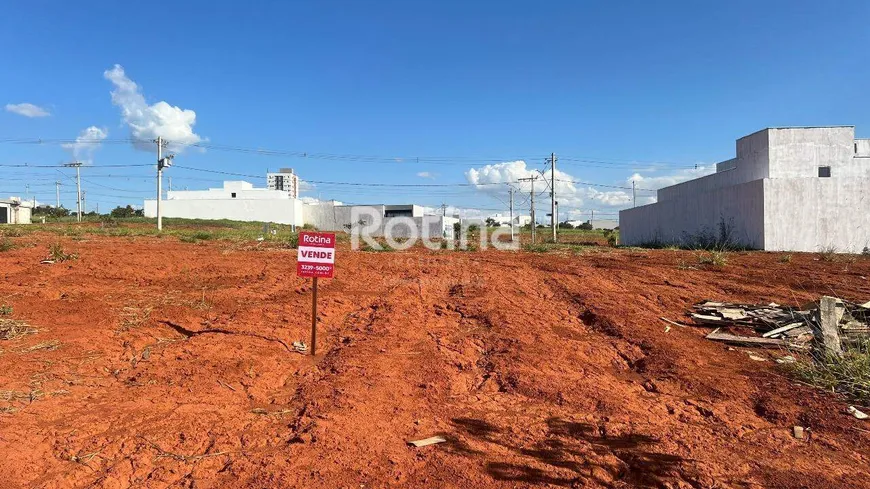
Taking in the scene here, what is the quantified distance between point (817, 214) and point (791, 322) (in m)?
18.2

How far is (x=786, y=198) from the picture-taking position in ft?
69.6

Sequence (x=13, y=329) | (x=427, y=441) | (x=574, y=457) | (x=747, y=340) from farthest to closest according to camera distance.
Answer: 1. (x=747, y=340)
2. (x=13, y=329)
3. (x=427, y=441)
4. (x=574, y=457)

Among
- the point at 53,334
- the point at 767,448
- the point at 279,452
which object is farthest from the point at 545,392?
the point at 53,334

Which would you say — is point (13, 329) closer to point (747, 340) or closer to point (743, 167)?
point (747, 340)

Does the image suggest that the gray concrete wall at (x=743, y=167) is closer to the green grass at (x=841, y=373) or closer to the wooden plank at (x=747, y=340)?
the wooden plank at (x=747, y=340)

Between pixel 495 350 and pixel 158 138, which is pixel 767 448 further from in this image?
pixel 158 138

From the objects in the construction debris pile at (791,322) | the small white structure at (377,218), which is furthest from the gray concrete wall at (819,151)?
the small white structure at (377,218)

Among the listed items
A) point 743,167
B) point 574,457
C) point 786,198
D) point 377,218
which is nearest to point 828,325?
point 574,457

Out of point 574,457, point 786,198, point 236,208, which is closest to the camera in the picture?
point 574,457

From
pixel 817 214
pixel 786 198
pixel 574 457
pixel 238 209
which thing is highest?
pixel 238 209

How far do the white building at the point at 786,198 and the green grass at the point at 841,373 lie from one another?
1885 centimetres

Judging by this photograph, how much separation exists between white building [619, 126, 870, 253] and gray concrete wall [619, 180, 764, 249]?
48mm

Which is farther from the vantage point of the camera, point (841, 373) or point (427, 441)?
point (841, 373)

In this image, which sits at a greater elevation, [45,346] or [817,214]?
[817,214]
